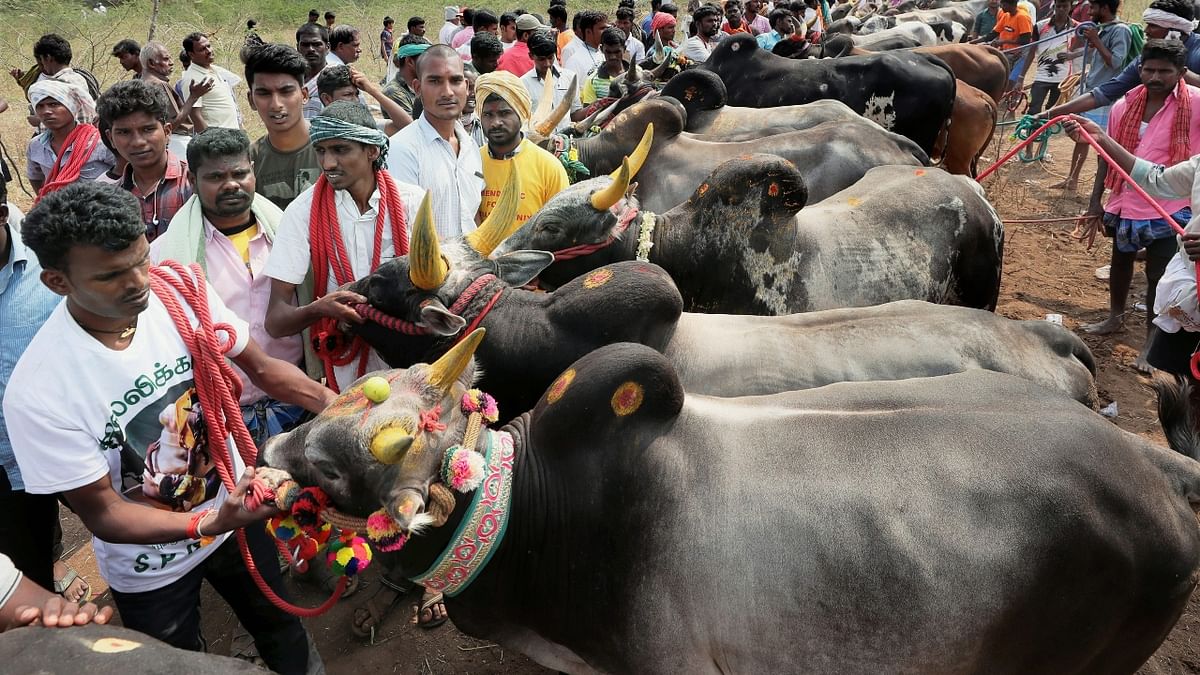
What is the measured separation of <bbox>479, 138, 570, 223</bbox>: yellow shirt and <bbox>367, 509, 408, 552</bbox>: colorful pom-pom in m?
2.75

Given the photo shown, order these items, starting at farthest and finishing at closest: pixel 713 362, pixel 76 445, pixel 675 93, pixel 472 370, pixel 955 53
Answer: pixel 955 53 → pixel 675 93 → pixel 713 362 → pixel 472 370 → pixel 76 445

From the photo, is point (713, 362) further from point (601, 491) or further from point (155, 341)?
point (155, 341)

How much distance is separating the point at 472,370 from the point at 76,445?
1.15 m

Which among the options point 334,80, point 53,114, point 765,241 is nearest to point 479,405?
point 765,241

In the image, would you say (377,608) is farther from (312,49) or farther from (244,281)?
(312,49)

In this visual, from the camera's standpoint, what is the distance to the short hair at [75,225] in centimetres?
234

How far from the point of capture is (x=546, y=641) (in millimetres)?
2955

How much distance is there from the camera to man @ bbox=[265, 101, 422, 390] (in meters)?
3.60

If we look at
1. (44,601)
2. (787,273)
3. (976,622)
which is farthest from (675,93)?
(44,601)

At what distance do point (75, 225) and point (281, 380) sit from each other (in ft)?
2.85

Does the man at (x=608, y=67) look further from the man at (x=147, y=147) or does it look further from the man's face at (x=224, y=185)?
the man's face at (x=224, y=185)

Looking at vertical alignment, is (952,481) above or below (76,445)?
below

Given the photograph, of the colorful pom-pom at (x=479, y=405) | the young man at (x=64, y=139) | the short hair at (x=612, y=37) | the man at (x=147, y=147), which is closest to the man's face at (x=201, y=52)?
the young man at (x=64, y=139)

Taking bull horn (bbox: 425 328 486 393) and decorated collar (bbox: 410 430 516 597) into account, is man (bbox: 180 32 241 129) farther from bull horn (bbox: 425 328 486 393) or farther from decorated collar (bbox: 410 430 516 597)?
decorated collar (bbox: 410 430 516 597)
